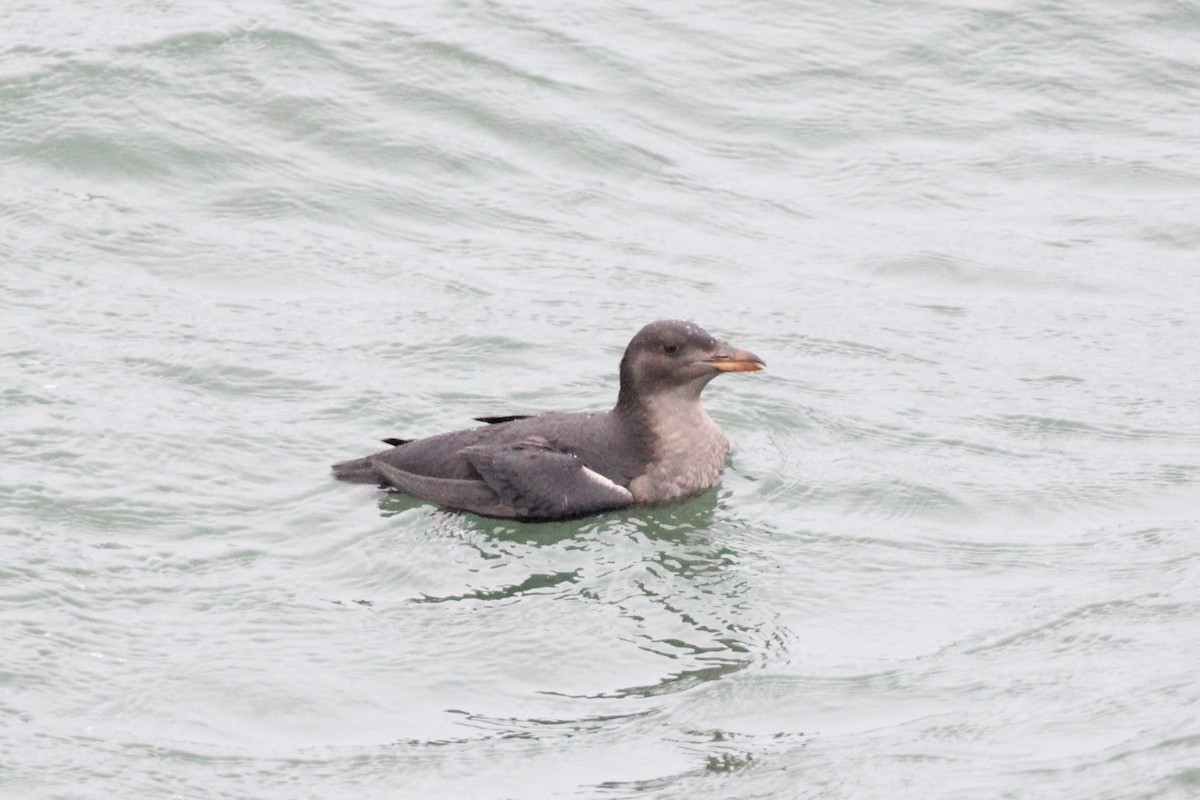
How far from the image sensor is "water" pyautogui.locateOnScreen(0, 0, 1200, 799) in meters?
7.96

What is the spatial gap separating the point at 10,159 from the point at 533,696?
752cm

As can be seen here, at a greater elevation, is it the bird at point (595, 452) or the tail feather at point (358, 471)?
the bird at point (595, 452)

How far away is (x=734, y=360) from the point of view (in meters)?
10.3

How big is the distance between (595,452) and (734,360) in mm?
848

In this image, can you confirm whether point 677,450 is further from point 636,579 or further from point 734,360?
point 636,579

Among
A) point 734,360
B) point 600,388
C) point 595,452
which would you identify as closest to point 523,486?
point 595,452

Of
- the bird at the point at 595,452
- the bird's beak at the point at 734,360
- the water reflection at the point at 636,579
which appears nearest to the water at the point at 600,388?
the water reflection at the point at 636,579

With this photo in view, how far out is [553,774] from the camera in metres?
7.58

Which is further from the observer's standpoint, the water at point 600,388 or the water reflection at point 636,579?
the water reflection at point 636,579

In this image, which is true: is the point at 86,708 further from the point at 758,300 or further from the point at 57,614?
the point at 758,300

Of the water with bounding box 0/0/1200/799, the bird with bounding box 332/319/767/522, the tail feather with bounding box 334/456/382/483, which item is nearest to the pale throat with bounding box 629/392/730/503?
the bird with bounding box 332/319/767/522

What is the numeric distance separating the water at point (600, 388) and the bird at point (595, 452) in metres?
0.14

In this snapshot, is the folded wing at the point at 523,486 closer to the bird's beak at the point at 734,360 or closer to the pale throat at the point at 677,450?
the pale throat at the point at 677,450

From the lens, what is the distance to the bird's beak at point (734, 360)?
1027 centimetres
